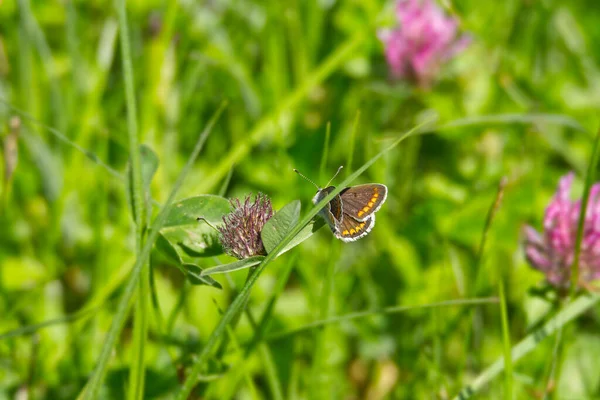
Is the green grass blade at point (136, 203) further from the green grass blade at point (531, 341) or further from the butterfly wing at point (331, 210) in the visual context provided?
the green grass blade at point (531, 341)

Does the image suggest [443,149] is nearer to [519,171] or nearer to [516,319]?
[519,171]

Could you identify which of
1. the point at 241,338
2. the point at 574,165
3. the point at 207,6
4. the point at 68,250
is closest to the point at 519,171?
the point at 574,165

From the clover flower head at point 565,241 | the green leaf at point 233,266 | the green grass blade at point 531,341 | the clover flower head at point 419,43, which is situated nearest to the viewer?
the green leaf at point 233,266

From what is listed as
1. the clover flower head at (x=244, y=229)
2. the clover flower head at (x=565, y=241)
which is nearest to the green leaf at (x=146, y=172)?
the clover flower head at (x=244, y=229)

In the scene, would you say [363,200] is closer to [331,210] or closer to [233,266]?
[331,210]

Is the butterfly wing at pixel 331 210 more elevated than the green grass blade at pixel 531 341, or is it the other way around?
the butterfly wing at pixel 331 210

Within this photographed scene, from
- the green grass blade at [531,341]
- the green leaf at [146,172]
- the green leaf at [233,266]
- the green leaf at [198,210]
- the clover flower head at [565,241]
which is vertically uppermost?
the green leaf at [146,172]

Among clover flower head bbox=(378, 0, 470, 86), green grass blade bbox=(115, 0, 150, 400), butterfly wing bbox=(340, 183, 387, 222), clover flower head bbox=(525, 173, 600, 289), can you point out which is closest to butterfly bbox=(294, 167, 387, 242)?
butterfly wing bbox=(340, 183, 387, 222)
